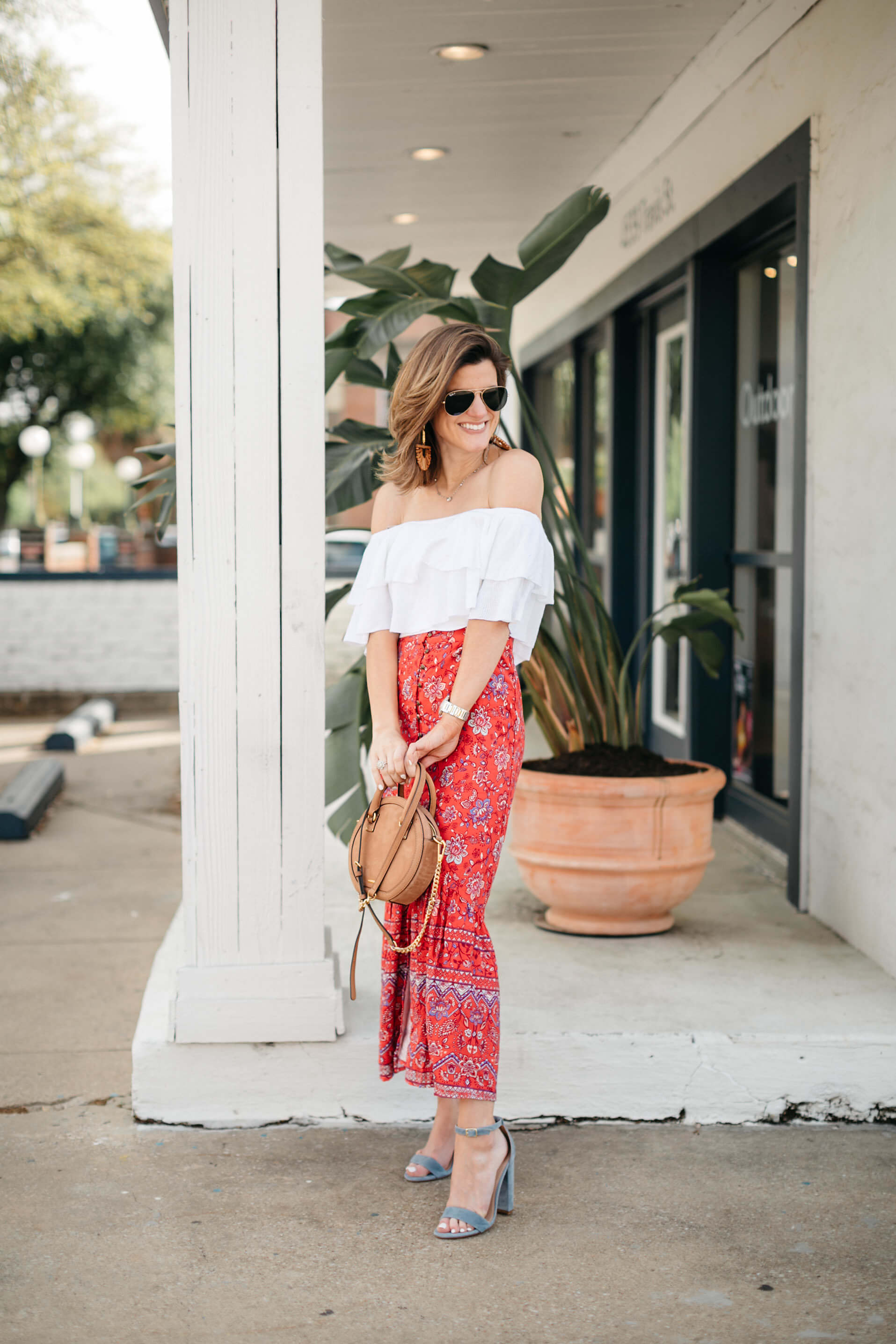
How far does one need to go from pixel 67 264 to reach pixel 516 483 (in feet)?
61.5

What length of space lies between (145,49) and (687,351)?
11772mm

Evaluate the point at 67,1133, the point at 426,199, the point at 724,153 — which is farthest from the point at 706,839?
the point at 426,199

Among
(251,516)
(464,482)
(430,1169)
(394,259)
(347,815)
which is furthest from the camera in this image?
(394,259)

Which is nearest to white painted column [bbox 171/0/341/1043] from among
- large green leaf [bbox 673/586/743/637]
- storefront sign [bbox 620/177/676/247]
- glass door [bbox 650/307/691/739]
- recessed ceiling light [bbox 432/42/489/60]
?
large green leaf [bbox 673/586/743/637]

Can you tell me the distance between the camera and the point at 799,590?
4344 mm

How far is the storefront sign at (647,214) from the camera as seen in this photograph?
5879mm

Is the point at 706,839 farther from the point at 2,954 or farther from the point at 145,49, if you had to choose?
the point at 145,49

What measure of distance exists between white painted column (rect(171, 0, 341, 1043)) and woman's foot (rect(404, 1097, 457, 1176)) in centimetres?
40

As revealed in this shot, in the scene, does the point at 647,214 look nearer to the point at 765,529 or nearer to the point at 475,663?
the point at 765,529

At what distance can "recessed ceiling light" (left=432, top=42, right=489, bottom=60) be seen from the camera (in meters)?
4.86

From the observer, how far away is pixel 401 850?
2.58 meters

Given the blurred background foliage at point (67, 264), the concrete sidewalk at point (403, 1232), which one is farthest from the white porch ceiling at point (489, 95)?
the blurred background foliage at point (67, 264)

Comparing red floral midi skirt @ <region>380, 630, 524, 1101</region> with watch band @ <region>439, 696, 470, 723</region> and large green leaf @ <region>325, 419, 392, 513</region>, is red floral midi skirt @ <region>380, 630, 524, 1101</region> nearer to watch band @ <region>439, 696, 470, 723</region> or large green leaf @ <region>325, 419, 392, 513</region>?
A: watch band @ <region>439, 696, 470, 723</region>

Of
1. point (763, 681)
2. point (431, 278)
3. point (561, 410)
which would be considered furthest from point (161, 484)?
point (561, 410)
